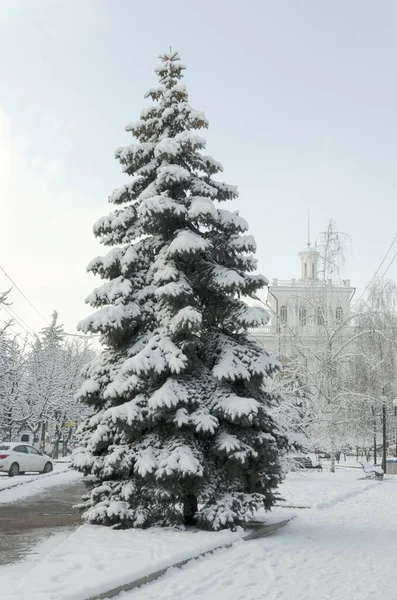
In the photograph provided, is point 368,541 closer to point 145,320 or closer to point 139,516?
point 139,516

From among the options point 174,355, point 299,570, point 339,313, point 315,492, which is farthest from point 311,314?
point 299,570

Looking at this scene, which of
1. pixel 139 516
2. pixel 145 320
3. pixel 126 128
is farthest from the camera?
pixel 126 128

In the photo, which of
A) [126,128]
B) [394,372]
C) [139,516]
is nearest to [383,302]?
[394,372]

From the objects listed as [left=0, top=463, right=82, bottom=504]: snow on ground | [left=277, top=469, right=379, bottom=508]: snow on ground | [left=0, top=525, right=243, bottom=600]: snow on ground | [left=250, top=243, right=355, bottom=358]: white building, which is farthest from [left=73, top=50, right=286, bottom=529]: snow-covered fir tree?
[left=250, top=243, right=355, bottom=358]: white building

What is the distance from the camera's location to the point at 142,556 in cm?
934

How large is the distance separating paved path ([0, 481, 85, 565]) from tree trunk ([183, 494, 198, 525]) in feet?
7.93

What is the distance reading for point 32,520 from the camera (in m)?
14.9

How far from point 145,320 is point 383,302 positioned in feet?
86.0

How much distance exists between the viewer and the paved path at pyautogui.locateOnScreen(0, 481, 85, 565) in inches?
431

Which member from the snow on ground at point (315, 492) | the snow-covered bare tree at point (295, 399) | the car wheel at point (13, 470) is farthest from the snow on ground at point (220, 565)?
the car wheel at point (13, 470)

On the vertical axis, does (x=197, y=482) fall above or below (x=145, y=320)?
below

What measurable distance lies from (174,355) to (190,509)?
9.62 feet

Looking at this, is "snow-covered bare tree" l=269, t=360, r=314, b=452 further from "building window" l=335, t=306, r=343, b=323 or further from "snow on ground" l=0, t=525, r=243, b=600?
"snow on ground" l=0, t=525, r=243, b=600

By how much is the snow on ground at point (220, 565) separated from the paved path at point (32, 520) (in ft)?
1.60
